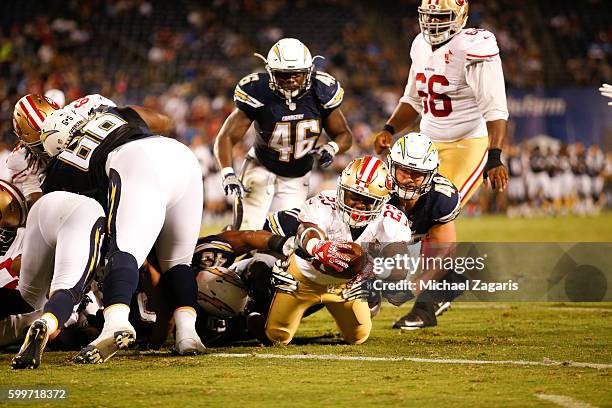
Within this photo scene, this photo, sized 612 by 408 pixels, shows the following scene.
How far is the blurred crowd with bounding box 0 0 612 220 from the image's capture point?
67.3ft

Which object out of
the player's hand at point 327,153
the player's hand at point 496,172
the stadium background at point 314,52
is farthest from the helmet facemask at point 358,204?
the stadium background at point 314,52

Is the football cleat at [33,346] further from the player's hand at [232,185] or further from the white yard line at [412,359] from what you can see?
the player's hand at [232,185]

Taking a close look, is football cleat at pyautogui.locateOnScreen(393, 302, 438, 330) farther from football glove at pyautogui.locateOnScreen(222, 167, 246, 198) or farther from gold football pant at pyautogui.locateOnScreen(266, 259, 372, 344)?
football glove at pyautogui.locateOnScreen(222, 167, 246, 198)

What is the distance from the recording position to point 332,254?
4863 mm

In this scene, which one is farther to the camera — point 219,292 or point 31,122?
point 31,122

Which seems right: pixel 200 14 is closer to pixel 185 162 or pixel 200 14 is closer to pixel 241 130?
pixel 241 130

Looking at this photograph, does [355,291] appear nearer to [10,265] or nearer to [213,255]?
[213,255]

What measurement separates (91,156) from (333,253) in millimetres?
1277

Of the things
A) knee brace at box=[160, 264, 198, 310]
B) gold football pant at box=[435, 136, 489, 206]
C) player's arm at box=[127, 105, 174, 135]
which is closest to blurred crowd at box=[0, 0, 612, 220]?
gold football pant at box=[435, 136, 489, 206]

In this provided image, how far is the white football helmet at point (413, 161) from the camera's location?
18.3 feet

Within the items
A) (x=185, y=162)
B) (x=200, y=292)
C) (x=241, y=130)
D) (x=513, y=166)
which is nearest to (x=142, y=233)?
(x=185, y=162)

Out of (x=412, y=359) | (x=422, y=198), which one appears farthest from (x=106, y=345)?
(x=422, y=198)

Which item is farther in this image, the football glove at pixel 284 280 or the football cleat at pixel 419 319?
the football cleat at pixel 419 319

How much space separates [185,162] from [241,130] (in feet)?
8.08
